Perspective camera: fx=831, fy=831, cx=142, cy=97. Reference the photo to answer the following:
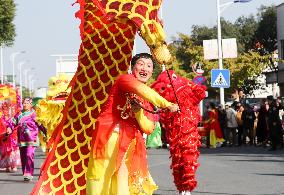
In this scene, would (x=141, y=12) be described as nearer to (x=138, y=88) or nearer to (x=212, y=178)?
(x=138, y=88)

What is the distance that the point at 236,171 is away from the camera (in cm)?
1661

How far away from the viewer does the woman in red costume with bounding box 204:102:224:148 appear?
27375 mm

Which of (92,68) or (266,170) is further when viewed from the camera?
(266,170)

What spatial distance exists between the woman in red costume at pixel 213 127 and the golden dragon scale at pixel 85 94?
19.0 m

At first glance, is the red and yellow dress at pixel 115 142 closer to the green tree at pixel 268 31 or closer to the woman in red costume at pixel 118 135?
the woman in red costume at pixel 118 135

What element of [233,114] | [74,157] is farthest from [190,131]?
[233,114]

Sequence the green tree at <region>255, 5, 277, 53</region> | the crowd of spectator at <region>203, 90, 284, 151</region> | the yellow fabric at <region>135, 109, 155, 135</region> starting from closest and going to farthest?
the yellow fabric at <region>135, 109, 155, 135</region> < the crowd of spectator at <region>203, 90, 284, 151</region> < the green tree at <region>255, 5, 277, 53</region>

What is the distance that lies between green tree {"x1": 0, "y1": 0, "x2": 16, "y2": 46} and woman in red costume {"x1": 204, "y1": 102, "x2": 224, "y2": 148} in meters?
25.3

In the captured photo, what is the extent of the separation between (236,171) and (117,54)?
8618mm

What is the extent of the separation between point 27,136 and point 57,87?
3.62ft

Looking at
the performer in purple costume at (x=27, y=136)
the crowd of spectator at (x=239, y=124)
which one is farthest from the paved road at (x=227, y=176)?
the crowd of spectator at (x=239, y=124)

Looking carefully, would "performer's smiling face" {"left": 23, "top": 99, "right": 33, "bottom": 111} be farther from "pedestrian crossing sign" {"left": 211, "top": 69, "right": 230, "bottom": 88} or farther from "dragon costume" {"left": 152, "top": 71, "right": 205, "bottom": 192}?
"pedestrian crossing sign" {"left": 211, "top": 69, "right": 230, "bottom": 88}

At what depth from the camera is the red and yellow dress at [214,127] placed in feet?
89.8

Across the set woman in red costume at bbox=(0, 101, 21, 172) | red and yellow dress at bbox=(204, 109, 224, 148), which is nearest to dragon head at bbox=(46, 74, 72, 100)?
woman in red costume at bbox=(0, 101, 21, 172)
